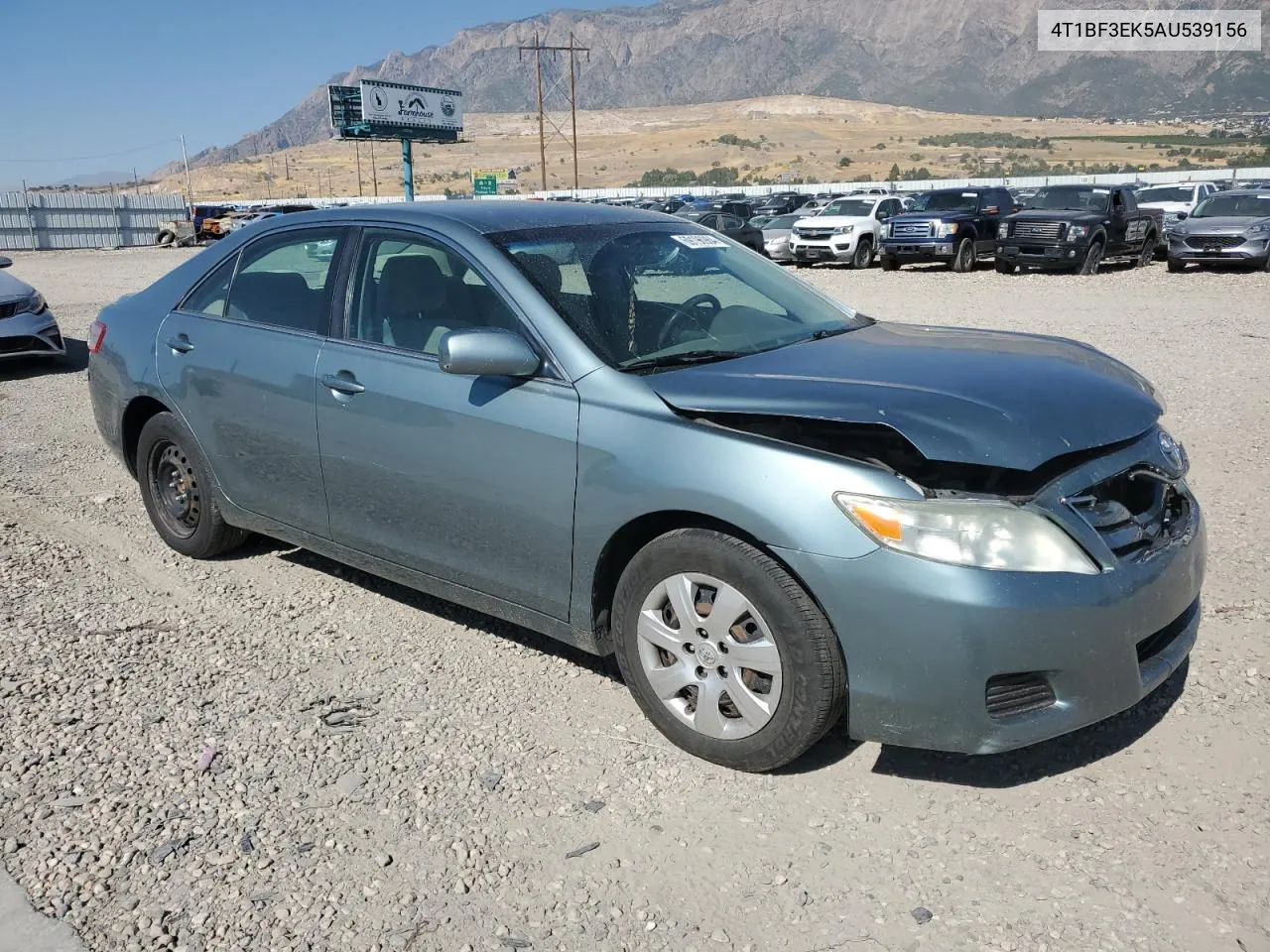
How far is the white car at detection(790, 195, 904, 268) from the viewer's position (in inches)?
997

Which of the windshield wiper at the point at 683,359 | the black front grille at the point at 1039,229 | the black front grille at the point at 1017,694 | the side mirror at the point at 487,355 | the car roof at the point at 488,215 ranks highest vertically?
the car roof at the point at 488,215

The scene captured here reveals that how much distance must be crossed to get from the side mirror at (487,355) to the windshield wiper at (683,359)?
0.32 m

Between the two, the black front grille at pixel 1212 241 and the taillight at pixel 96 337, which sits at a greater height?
the taillight at pixel 96 337

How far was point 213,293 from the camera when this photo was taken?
4.99 m

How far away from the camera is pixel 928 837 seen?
304 centimetres

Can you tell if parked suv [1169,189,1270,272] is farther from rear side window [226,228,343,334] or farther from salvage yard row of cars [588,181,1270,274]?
rear side window [226,228,343,334]

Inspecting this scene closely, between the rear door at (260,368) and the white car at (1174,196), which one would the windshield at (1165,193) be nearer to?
the white car at (1174,196)

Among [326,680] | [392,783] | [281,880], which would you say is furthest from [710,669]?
[326,680]

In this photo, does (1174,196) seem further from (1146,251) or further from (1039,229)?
(1039,229)

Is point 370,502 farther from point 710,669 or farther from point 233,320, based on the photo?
point 710,669

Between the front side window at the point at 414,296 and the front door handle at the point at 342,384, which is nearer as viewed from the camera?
the front side window at the point at 414,296

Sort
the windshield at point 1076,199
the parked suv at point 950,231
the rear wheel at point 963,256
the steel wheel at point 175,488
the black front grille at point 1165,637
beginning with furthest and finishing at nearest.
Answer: the rear wheel at point 963,256 → the parked suv at point 950,231 → the windshield at point 1076,199 → the steel wheel at point 175,488 → the black front grille at point 1165,637

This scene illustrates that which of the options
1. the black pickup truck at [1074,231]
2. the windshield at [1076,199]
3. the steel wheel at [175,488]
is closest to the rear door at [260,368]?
the steel wheel at [175,488]

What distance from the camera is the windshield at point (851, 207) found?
26.1 m
